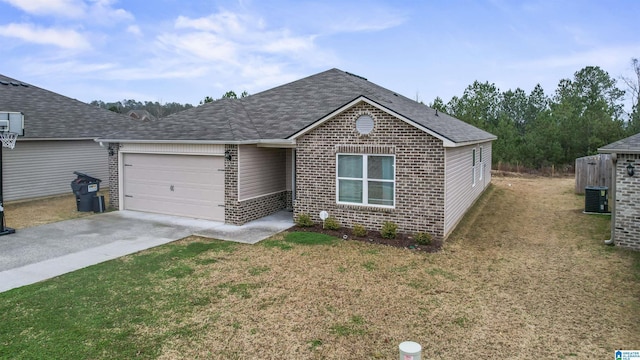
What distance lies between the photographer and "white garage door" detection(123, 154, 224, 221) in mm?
13047

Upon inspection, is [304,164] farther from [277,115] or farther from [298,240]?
[277,115]

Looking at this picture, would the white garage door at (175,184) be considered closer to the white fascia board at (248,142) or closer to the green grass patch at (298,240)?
the white fascia board at (248,142)

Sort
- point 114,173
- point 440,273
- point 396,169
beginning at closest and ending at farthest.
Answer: point 440,273
point 396,169
point 114,173

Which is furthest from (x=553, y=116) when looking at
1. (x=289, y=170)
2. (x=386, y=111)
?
(x=386, y=111)

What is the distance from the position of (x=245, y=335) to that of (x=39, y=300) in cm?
371

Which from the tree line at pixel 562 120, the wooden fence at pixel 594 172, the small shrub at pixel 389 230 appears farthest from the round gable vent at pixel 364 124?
the tree line at pixel 562 120

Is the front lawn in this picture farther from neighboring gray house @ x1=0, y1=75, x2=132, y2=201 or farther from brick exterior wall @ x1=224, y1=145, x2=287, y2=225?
neighboring gray house @ x1=0, y1=75, x2=132, y2=201

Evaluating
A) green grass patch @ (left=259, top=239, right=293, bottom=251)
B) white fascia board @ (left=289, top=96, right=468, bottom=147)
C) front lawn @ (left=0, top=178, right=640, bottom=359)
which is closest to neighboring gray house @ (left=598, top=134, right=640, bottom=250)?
front lawn @ (left=0, top=178, right=640, bottom=359)

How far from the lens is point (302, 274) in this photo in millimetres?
8289

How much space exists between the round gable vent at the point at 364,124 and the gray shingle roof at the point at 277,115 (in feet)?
1.83

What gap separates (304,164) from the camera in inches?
484

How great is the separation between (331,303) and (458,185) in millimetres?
7387

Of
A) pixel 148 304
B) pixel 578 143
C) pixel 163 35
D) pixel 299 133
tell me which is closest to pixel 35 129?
pixel 163 35

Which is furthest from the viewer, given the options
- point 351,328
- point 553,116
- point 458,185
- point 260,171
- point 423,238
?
point 553,116
